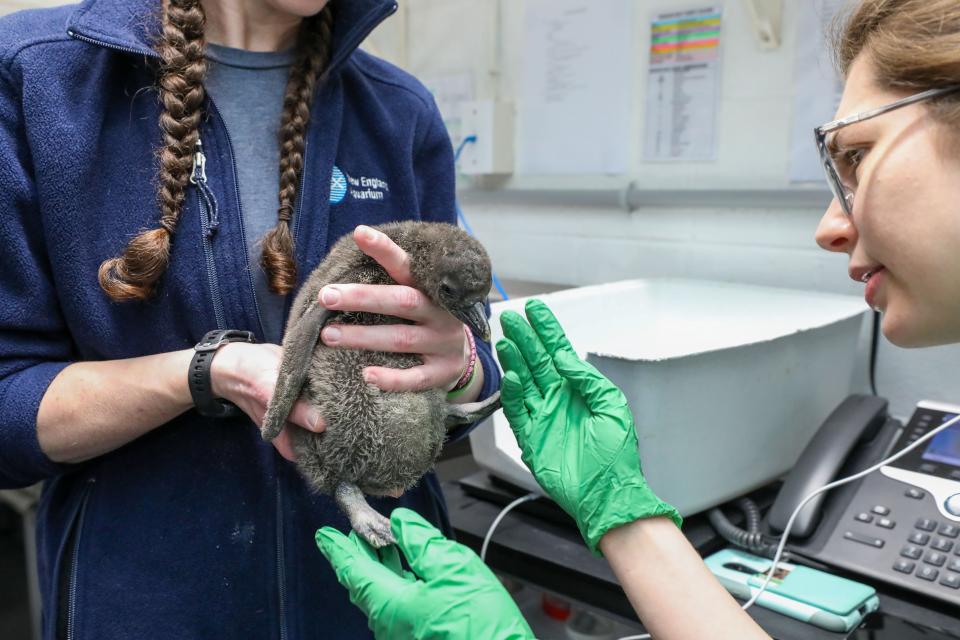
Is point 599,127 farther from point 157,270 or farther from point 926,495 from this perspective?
point 157,270

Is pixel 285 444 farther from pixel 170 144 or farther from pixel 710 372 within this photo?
pixel 710 372

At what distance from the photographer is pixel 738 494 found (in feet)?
4.16

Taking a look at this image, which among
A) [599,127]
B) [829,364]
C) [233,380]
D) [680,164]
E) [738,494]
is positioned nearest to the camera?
[233,380]

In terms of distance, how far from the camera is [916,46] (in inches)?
29.3

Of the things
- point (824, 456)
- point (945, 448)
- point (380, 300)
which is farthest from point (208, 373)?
point (945, 448)

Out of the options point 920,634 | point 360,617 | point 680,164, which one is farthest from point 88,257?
point 680,164

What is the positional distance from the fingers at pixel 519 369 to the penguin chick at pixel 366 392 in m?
0.14

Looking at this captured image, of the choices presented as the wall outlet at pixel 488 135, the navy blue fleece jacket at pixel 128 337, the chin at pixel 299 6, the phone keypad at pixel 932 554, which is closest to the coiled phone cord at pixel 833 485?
the phone keypad at pixel 932 554

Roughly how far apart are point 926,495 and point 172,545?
1.08 metres

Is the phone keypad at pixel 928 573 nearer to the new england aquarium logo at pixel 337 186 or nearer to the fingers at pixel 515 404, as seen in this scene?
the fingers at pixel 515 404

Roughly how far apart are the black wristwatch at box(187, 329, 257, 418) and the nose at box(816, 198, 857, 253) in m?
0.71

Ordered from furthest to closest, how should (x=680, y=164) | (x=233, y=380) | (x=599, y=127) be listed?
(x=599, y=127)
(x=680, y=164)
(x=233, y=380)

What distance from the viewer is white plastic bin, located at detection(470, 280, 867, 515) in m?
1.12

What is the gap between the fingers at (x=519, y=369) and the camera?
100 cm
